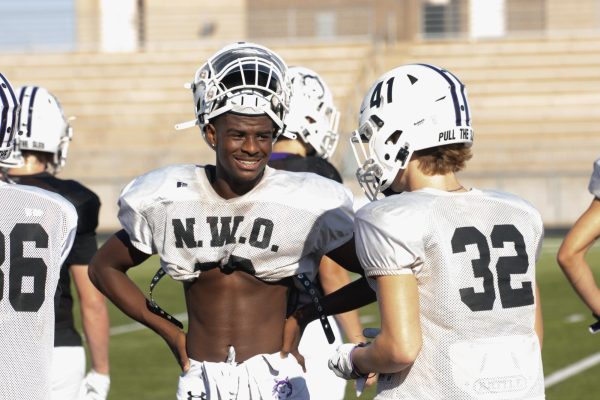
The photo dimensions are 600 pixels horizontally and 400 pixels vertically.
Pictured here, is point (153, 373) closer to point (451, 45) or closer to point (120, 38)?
point (451, 45)

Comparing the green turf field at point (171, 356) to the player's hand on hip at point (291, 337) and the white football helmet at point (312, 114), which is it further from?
the player's hand on hip at point (291, 337)

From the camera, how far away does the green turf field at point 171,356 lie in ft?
26.4

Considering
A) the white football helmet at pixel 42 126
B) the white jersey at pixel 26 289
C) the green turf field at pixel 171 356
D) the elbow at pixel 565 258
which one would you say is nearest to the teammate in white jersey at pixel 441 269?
the white jersey at pixel 26 289

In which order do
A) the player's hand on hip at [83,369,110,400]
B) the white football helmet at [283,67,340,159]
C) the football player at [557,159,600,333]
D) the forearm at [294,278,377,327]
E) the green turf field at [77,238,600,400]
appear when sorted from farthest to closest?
1. the green turf field at [77,238,600,400]
2. the white football helmet at [283,67,340,159]
3. the player's hand on hip at [83,369,110,400]
4. the football player at [557,159,600,333]
5. the forearm at [294,278,377,327]

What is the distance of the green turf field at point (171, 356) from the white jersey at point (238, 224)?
4.07 meters

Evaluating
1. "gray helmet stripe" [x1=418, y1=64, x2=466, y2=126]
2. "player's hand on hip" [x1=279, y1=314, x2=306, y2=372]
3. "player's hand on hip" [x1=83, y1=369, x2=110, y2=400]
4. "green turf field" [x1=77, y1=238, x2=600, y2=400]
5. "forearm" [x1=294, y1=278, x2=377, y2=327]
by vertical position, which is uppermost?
"gray helmet stripe" [x1=418, y1=64, x2=466, y2=126]

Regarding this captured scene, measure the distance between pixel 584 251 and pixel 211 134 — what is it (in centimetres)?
157

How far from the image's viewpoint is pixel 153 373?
870 cm

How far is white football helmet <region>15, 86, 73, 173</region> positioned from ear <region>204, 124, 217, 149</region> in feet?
4.85

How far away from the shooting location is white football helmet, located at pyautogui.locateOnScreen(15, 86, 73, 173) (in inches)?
207

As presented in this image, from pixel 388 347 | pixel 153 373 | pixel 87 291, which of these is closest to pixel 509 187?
pixel 153 373

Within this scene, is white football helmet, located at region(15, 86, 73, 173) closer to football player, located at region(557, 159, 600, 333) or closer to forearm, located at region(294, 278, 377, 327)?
forearm, located at region(294, 278, 377, 327)

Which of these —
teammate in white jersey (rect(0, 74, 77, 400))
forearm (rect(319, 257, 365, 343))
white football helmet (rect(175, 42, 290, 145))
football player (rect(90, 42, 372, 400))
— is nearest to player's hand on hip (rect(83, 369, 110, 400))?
forearm (rect(319, 257, 365, 343))

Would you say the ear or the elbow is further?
the elbow
